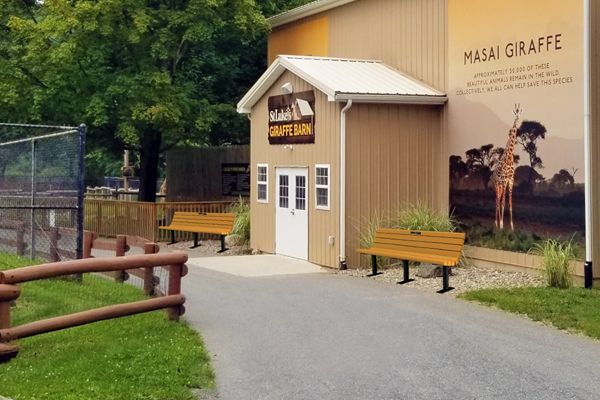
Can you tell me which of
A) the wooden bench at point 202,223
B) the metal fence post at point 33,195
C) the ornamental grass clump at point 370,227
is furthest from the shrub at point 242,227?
the metal fence post at point 33,195

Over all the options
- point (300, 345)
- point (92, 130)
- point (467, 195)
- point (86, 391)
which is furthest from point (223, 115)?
point (86, 391)

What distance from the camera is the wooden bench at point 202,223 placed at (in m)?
21.1

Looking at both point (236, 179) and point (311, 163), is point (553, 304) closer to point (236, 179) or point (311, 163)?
point (311, 163)

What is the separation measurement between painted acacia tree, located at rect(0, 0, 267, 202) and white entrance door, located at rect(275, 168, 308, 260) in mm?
4831

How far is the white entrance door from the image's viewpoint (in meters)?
18.5

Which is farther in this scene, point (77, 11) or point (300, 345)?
point (77, 11)

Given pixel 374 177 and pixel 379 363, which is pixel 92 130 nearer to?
pixel 374 177

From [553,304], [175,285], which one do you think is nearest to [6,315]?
[175,285]

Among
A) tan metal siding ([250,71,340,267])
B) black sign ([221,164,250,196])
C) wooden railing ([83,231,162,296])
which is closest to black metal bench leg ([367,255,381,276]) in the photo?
tan metal siding ([250,71,340,267])

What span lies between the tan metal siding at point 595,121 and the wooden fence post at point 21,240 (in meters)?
10.4

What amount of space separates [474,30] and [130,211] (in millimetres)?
11592

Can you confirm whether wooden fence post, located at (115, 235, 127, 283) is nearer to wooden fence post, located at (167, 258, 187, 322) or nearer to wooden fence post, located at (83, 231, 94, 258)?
wooden fence post, located at (83, 231, 94, 258)

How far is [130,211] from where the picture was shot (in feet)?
78.3

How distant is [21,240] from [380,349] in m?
9.13
